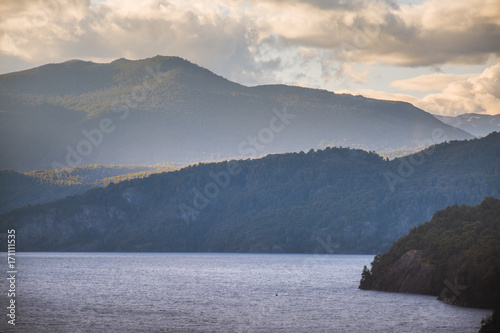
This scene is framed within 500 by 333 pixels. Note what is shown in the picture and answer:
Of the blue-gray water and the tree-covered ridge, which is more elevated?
the tree-covered ridge

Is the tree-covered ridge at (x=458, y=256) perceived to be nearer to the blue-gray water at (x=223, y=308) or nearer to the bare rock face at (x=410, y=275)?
the bare rock face at (x=410, y=275)

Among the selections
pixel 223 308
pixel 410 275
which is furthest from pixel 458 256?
pixel 223 308

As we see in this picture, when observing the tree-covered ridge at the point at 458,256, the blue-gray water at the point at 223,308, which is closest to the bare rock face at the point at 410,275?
the tree-covered ridge at the point at 458,256

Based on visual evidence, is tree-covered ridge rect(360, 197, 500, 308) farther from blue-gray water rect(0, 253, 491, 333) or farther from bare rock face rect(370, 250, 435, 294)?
blue-gray water rect(0, 253, 491, 333)

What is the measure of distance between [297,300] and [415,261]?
24631 mm

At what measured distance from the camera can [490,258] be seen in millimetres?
115000

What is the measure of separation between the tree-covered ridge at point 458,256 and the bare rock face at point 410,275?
255 mm

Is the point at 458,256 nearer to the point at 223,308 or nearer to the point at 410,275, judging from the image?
the point at 410,275

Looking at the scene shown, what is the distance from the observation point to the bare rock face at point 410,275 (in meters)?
136

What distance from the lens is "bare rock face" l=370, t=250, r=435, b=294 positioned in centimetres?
13550

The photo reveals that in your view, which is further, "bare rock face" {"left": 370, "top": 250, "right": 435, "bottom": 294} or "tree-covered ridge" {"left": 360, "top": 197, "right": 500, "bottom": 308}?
"bare rock face" {"left": 370, "top": 250, "right": 435, "bottom": 294}

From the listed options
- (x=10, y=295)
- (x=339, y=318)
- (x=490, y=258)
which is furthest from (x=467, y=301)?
(x=10, y=295)

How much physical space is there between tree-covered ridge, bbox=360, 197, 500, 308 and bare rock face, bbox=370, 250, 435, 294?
25 cm

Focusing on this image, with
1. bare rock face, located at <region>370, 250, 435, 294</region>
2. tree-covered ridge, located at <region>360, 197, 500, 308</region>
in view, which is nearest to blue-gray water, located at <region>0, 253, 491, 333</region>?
tree-covered ridge, located at <region>360, 197, 500, 308</region>
